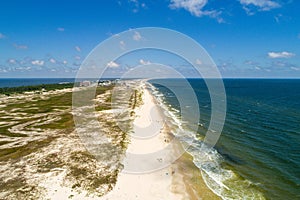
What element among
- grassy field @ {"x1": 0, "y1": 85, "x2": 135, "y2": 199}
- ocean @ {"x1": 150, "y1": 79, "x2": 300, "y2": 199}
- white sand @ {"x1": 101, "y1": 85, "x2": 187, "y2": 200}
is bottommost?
grassy field @ {"x1": 0, "y1": 85, "x2": 135, "y2": 199}

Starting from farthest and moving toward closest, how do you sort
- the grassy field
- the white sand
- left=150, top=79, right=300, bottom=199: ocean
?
left=150, top=79, right=300, bottom=199: ocean < the grassy field < the white sand

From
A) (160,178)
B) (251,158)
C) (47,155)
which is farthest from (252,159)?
(47,155)

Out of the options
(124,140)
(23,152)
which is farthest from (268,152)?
(23,152)

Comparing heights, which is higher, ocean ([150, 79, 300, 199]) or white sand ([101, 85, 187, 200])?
ocean ([150, 79, 300, 199])

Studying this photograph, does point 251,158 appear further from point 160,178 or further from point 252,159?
point 160,178

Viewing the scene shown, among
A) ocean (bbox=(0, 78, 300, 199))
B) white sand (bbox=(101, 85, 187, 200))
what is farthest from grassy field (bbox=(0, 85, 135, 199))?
ocean (bbox=(0, 78, 300, 199))

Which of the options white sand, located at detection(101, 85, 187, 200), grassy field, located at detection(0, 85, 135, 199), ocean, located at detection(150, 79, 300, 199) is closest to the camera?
white sand, located at detection(101, 85, 187, 200)

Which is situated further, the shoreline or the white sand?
the shoreline

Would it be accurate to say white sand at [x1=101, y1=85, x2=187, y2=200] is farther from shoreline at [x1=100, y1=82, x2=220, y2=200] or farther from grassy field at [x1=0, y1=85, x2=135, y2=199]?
grassy field at [x1=0, y1=85, x2=135, y2=199]

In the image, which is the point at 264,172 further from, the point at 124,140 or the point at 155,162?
the point at 124,140
